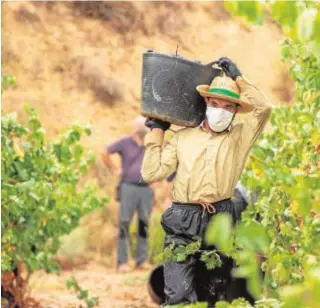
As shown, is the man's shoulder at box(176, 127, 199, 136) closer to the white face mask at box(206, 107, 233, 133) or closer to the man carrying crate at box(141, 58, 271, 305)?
the man carrying crate at box(141, 58, 271, 305)

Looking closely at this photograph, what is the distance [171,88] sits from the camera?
5.20 m

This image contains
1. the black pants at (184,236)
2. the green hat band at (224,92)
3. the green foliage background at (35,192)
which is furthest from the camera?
the green foliage background at (35,192)

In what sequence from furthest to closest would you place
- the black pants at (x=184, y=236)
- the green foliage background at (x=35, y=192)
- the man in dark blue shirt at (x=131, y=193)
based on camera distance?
the man in dark blue shirt at (x=131, y=193), the green foliage background at (x=35, y=192), the black pants at (x=184, y=236)

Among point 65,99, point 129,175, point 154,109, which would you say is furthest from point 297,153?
point 65,99

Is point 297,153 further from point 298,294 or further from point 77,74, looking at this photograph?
point 77,74

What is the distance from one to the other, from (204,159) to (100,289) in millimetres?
4281

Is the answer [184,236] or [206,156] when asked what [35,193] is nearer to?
[184,236]

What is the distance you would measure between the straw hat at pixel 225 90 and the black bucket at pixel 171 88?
9cm

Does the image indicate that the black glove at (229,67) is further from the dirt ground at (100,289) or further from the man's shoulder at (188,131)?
the dirt ground at (100,289)

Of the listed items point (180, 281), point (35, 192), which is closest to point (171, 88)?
point (180, 281)

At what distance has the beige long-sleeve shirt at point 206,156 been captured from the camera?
5156 millimetres

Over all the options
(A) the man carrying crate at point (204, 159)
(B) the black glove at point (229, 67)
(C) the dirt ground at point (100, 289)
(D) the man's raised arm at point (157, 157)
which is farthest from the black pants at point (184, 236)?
(C) the dirt ground at point (100, 289)

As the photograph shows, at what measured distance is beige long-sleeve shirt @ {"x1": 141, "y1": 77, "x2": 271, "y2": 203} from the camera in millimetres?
5156

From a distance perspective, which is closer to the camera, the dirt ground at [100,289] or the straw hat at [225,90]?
A: the straw hat at [225,90]
